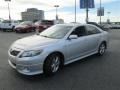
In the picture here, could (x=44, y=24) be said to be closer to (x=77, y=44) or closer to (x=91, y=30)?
(x=91, y=30)

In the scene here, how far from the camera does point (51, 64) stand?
18.7ft

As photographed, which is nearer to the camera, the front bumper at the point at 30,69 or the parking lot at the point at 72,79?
the parking lot at the point at 72,79

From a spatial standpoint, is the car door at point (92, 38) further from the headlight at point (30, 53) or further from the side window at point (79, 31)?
the headlight at point (30, 53)

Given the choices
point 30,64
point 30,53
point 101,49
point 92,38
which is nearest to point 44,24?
point 101,49

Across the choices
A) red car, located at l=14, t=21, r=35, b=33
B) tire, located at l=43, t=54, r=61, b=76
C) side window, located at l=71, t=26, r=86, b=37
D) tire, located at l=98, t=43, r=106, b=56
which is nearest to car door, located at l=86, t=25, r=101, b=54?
side window, located at l=71, t=26, r=86, b=37

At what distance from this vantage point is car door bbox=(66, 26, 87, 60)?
6427 mm

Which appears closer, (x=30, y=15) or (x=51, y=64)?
(x=51, y=64)

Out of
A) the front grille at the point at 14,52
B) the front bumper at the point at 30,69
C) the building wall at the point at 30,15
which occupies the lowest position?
the front bumper at the point at 30,69

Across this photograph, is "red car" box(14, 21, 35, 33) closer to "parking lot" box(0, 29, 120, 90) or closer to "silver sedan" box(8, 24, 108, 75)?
"silver sedan" box(8, 24, 108, 75)

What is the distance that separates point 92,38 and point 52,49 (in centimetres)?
254

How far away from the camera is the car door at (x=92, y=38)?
750 centimetres

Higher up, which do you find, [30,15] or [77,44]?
[30,15]

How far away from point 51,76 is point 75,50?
144 centimetres

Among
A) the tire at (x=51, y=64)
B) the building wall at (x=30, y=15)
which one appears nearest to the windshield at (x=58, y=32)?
the tire at (x=51, y=64)
